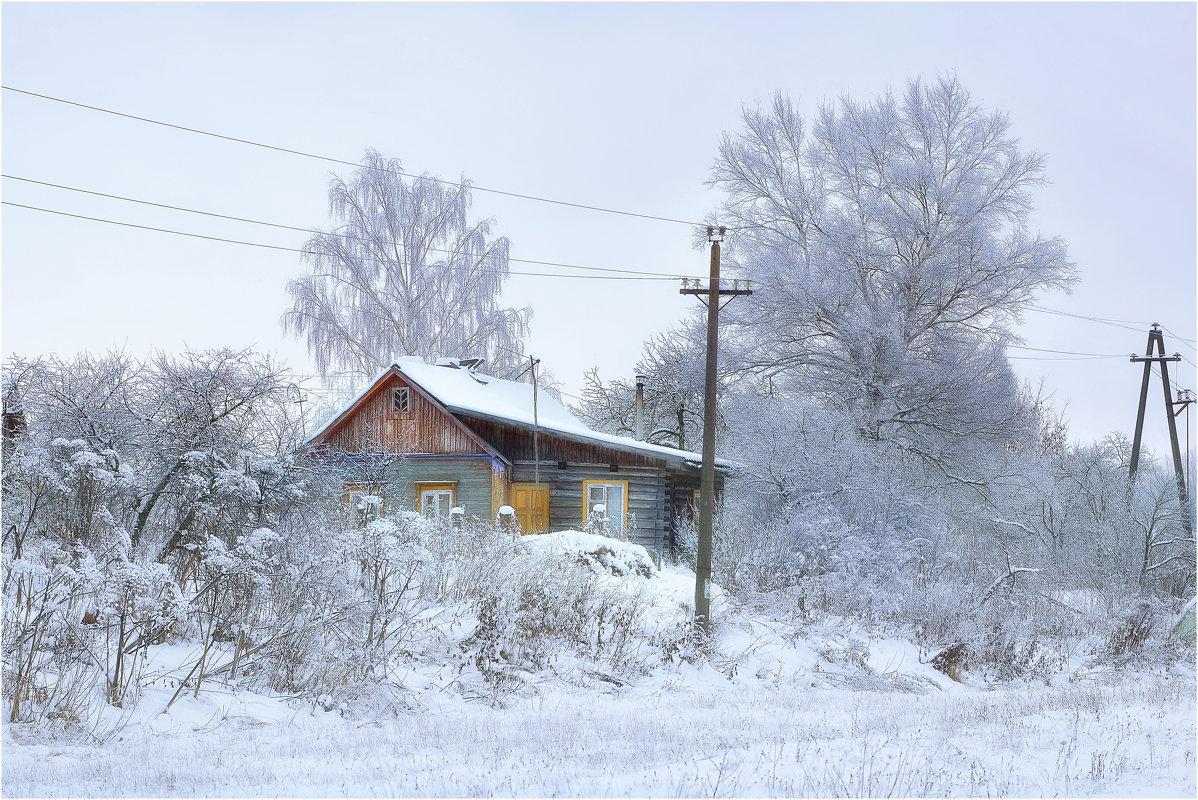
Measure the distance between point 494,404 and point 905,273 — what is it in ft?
39.0

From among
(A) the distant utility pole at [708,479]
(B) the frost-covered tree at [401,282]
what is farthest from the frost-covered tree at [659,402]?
(A) the distant utility pole at [708,479]

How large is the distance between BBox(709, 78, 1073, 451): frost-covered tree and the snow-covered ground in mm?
13822

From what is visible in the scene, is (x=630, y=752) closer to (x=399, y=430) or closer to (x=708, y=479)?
(x=708, y=479)

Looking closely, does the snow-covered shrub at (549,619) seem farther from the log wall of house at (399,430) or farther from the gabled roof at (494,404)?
the log wall of house at (399,430)

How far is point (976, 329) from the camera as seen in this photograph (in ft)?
88.0

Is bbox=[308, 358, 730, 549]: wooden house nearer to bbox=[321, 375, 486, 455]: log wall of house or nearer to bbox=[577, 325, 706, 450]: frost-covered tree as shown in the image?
bbox=[321, 375, 486, 455]: log wall of house

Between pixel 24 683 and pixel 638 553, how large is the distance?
10.2 meters

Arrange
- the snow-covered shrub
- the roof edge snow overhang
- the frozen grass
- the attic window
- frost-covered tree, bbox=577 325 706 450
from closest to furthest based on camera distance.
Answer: the frozen grass < the snow-covered shrub < the roof edge snow overhang < the attic window < frost-covered tree, bbox=577 325 706 450

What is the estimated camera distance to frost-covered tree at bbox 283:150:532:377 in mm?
31438

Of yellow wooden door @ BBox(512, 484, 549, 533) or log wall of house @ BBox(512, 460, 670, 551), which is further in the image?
log wall of house @ BBox(512, 460, 670, 551)

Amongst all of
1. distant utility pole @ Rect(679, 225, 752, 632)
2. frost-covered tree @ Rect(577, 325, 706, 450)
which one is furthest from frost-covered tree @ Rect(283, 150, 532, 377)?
distant utility pole @ Rect(679, 225, 752, 632)

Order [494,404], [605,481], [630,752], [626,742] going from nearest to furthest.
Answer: [630,752], [626,742], [605,481], [494,404]

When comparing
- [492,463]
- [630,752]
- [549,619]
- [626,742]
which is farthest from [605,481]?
[630,752]

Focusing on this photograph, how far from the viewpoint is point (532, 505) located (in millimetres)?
23688
